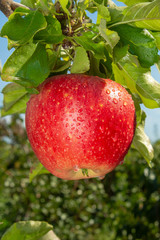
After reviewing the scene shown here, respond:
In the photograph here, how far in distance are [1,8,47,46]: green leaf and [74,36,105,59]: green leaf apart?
120mm

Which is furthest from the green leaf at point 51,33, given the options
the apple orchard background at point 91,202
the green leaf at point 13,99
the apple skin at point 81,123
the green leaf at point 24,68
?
the apple orchard background at point 91,202

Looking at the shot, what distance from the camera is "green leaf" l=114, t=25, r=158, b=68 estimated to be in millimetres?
933

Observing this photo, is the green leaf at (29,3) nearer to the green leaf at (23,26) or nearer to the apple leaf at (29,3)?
the apple leaf at (29,3)

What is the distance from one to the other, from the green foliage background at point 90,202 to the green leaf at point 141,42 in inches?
93.6

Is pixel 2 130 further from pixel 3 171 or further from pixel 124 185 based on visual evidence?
pixel 124 185

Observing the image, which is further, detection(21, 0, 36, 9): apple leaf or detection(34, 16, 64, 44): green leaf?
detection(21, 0, 36, 9): apple leaf

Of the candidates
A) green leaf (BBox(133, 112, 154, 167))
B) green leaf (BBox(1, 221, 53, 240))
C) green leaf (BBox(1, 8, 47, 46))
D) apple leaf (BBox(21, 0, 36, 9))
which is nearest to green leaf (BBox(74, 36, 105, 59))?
→ green leaf (BBox(1, 8, 47, 46))

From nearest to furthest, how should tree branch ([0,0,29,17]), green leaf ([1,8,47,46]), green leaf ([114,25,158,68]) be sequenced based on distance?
green leaf ([1,8,47,46])
green leaf ([114,25,158,68])
tree branch ([0,0,29,17])

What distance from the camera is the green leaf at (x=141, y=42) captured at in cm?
93

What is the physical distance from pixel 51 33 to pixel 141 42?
26 centimetres

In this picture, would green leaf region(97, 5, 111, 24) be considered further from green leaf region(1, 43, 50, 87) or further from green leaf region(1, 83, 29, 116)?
green leaf region(1, 83, 29, 116)

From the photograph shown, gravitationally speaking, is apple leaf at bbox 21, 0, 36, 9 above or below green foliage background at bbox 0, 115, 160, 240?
above

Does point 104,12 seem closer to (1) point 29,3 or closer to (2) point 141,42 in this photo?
(2) point 141,42

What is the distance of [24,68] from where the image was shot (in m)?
0.87
